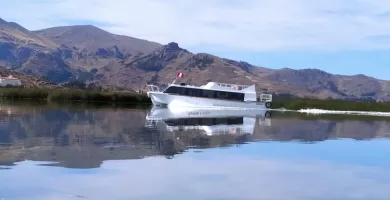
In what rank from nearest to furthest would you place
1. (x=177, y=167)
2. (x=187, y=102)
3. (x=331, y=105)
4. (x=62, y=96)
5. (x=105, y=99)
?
(x=177, y=167)
(x=187, y=102)
(x=62, y=96)
(x=105, y=99)
(x=331, y=105)

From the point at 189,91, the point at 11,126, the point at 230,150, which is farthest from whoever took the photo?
the point at 189,91

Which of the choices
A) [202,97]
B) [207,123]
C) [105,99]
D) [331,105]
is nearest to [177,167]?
[207,123]

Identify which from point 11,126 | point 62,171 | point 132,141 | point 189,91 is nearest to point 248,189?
point 62,171

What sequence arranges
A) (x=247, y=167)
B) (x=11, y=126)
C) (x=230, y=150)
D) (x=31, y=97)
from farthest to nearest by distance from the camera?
(x=31, y=97)
(x=11, y=126)
(x=230, y=150)
(x=247, y=167)

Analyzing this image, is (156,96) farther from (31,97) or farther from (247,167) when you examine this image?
(247,167)

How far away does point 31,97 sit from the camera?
8150cm

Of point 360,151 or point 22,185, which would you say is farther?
point 360,151

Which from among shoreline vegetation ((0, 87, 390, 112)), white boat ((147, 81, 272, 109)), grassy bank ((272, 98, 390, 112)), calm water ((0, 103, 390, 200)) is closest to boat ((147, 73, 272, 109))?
white boat ((147, 81, 272, 109))

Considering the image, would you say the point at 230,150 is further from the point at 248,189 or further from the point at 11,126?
the point at 11,126

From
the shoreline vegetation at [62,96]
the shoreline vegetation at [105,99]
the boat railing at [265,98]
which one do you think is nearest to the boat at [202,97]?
the boat railing at [265,98]

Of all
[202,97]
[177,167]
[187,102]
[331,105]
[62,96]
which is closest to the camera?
[177,167]

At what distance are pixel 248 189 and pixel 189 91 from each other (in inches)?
2292

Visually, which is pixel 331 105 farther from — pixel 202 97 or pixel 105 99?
pixel 105 99

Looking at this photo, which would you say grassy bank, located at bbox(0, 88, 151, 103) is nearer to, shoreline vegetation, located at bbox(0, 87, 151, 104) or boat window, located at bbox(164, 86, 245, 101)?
shoreline vegetation, located at bbox(0, 87, 151, 104)
